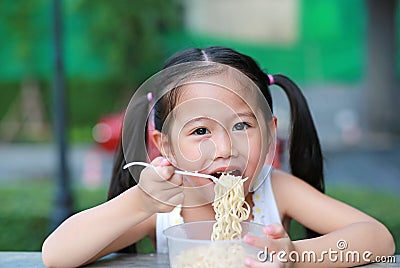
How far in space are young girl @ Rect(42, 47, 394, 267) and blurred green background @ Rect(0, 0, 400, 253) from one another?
9.03m

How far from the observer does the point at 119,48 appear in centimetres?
1326

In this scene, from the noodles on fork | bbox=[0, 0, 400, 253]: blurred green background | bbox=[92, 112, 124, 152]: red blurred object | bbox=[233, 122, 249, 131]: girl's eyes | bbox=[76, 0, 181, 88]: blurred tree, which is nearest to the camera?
the noodles on fork

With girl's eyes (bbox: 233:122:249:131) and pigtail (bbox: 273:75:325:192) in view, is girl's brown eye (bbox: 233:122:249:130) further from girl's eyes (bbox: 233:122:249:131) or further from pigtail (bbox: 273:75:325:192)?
pigtail (bbox: 273:75:325:192)

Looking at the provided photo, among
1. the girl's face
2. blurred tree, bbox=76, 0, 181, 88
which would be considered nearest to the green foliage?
the girl's face

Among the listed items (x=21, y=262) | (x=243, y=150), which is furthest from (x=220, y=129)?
(x=21, y=262)

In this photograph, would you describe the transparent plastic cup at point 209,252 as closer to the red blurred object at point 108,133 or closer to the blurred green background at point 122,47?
the red blurred object at point 108,133

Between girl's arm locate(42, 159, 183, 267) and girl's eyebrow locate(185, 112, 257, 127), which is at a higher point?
girl's eyebrow locate(185, 112, 257, 127)

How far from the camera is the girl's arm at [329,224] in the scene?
1544 millimetres

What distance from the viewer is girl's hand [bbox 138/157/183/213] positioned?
1.45m

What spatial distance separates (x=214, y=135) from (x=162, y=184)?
16 centimetres

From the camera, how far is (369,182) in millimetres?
8008

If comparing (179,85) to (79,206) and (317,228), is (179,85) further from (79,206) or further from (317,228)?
(79,206)

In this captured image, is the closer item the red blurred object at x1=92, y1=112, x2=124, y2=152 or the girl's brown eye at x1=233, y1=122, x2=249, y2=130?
the girl's brown eye at x1=233, y1=122, x2=249, y2=130

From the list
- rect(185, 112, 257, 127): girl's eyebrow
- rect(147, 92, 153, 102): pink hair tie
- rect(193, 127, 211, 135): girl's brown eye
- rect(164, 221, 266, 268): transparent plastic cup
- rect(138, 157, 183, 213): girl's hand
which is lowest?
rect(164, 221, 266, 268): transparent plastic cup
